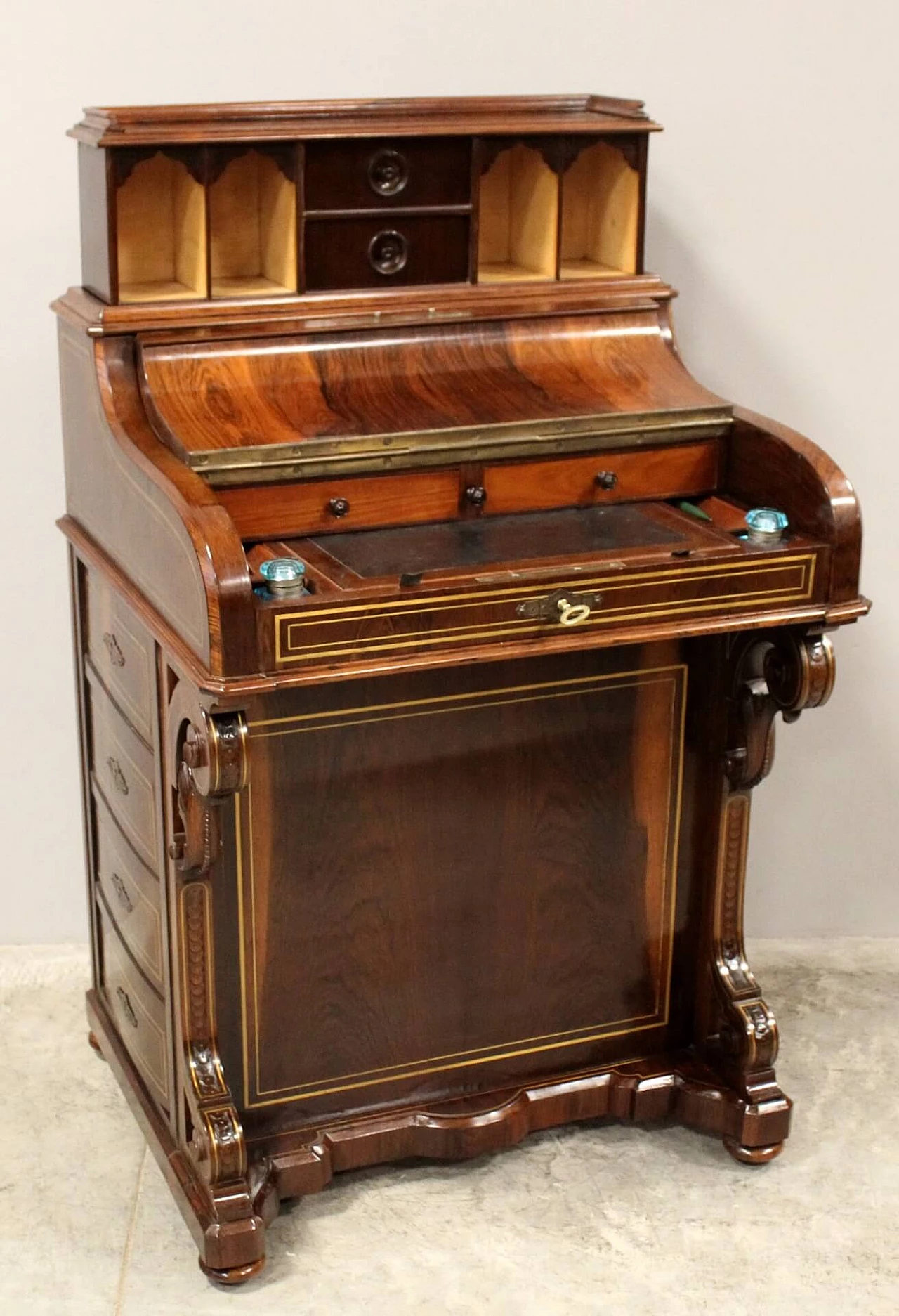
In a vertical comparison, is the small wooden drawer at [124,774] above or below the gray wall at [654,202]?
below

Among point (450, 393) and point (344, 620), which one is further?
point (450, 393)

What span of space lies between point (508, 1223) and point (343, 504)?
1233mm

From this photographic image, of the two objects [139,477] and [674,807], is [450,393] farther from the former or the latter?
[674,807]

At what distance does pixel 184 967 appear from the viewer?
2900 mm

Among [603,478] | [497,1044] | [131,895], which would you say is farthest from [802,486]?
[131,895]

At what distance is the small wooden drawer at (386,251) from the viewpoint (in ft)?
9.65

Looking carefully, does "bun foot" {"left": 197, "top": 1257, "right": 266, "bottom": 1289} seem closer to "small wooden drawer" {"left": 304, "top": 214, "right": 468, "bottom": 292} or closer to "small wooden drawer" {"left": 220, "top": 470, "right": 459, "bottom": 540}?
"small wooden drawer" {"left": 220, "top": 470, "right": 459, "bottom": 540}

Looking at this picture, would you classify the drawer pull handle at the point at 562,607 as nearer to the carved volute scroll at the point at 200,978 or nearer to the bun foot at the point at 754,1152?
the carved volute scroll at the point at 200,978

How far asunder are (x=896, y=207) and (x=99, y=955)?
2.10m

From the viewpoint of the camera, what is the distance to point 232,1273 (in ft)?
9.55

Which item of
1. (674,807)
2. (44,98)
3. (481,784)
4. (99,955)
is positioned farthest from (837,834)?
(44,98)

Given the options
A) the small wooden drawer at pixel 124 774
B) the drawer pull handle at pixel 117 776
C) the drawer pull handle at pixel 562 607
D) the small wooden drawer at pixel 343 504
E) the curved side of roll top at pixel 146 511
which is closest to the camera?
the curved side of roll top at pixel 146 511

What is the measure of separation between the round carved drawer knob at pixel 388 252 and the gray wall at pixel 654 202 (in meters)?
0.52

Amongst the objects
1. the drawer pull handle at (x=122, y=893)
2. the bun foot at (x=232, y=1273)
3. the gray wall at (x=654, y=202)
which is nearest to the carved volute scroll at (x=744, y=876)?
the gray wall at (x=654, y=202)
